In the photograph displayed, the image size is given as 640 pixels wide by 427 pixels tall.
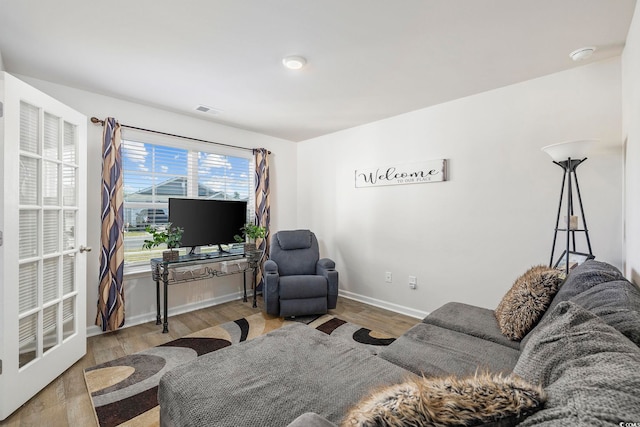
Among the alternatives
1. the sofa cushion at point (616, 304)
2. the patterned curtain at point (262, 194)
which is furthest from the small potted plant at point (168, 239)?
the sofa cushion at point (616, 304)

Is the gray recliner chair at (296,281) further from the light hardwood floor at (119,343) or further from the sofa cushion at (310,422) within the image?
the sofa cushion at (310,422)

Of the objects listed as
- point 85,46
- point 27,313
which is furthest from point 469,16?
point 27,313

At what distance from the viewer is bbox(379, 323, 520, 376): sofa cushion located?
146 centimetres

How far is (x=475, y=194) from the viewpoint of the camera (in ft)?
9.86

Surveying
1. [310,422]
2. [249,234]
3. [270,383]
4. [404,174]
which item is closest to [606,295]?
[310,422]

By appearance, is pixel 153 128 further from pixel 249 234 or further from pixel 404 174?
pixel 404 174

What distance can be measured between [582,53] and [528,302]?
1.95m

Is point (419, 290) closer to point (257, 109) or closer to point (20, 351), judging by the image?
point (257, 109)

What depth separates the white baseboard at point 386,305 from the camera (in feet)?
11.3

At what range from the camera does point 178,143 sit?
3.61 metres

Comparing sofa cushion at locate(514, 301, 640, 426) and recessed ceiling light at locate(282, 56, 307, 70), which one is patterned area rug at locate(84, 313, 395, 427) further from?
recessed ceiling light at locate(282, 56, 307, 70)

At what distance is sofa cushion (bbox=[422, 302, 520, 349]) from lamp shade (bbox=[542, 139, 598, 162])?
1300 mm

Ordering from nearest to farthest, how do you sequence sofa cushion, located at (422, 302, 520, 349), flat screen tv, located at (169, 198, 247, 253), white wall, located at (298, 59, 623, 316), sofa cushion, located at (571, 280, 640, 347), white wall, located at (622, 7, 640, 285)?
1. sofa cushion, located at (571, 280, 640, 347)
2. white wall, located at (622, 7, 640, 285)
3. sofa cushion, located at (422, 302, 520, 349)
4. white wall, located at (298, 59, 623, 316)
5. flat screen tv, located at (169, 198, 247, 253)

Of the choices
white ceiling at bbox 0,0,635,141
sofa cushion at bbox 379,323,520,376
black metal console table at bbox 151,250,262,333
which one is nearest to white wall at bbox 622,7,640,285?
white ceiling at bbox 0,0,635,141
